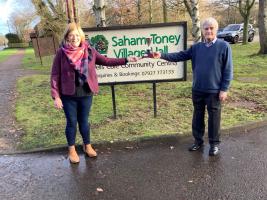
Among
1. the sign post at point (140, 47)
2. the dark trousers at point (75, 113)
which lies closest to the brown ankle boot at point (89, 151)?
the dark trousers at point (75, 113)

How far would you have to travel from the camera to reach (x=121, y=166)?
427cm

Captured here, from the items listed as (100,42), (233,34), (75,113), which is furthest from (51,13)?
(75,113)

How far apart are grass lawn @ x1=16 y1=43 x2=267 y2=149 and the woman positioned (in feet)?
2.70

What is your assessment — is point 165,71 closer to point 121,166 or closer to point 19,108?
point 121,166

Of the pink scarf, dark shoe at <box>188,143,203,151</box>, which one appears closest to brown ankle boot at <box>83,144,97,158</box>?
the pink scarf

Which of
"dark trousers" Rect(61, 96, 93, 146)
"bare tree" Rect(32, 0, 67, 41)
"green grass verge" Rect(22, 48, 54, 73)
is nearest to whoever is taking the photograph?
"dark trousers" Rect(61, 96, 93, 146)

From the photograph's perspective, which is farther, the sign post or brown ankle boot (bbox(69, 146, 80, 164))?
the sign post

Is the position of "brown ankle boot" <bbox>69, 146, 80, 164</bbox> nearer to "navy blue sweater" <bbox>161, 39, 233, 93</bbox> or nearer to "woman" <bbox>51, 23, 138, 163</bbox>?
"woman" <bbox>51, 23, 138, 163</bbox>

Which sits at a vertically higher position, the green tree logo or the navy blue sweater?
the green tree logo

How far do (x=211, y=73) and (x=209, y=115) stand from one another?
23.4 inches

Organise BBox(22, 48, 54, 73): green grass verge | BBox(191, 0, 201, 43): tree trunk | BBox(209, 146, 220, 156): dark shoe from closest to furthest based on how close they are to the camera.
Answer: BBox(209, 146, 220, 156): dark shoe → BBox(191, 0, 201, 43): tree trunk → BBox(22, 48, 54, 73): green grass verge

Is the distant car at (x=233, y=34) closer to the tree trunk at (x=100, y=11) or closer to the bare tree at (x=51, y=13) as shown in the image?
the bare tree at (x=51, y=13)

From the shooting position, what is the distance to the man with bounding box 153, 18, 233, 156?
163 inches

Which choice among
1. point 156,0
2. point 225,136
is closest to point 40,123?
point 225,136
